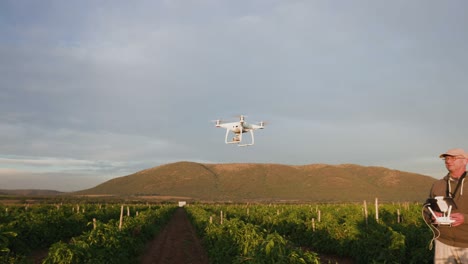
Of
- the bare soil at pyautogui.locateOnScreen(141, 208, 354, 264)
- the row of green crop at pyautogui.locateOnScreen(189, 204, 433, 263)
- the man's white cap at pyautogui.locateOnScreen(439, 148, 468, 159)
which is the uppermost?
the man's white cap at pyautogui.locateOnScreen(439, 148, 468, 159)

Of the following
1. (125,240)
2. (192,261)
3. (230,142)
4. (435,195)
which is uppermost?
(230,142)

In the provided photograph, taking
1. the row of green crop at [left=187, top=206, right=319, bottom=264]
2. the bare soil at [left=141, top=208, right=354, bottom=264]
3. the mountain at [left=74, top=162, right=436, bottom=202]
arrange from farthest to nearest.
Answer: the mountain at [left=74, top=162, right=436, bottom=202] → the bare soil at [left=141, top=208, right=354, bottom=264] → the row of green crop at [left=187, top=206, right=319, bottom=264]

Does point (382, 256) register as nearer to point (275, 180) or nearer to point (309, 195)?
point (309, 195)

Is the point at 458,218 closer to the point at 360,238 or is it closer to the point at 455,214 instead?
the point at 455,214

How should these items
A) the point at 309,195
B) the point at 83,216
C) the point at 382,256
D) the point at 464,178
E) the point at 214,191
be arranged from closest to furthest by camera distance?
the point at 464,178, the point at 382,256, the point at 83,216, the point at 309,195, the point at 214,191

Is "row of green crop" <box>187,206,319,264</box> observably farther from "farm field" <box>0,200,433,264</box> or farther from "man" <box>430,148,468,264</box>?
"man" <box>430,148,468,264</box>

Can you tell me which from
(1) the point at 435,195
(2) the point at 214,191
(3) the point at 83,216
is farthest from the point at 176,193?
(1) the point at 435,195

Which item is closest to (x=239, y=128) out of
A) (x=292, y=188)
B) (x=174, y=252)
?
(x=174, y=252)

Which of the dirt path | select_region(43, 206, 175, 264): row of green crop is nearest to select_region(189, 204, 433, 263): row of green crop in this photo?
the dirt path
